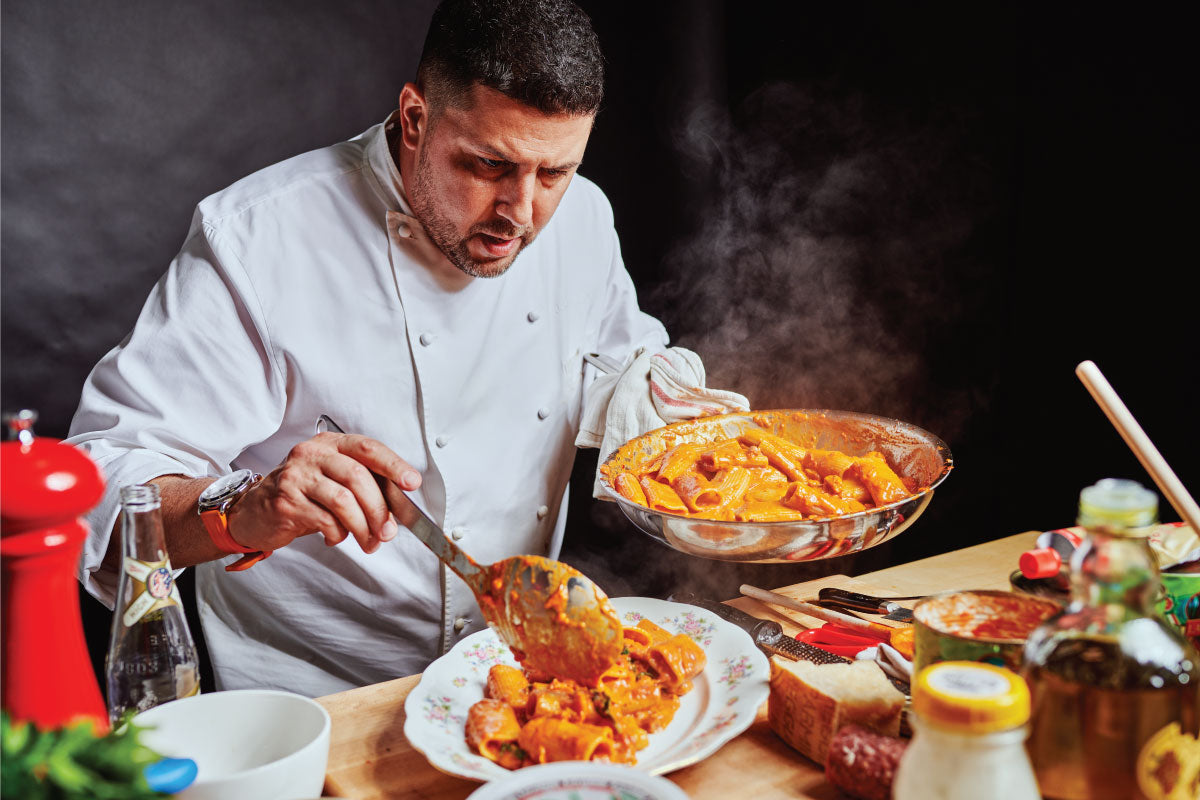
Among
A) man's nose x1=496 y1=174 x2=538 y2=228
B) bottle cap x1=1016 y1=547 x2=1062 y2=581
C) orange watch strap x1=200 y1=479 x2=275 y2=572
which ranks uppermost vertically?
man's nose x1=496 y1=174 x2=538 y2=228

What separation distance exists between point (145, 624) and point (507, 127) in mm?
1055

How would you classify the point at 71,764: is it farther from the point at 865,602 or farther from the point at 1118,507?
the point at 865,602

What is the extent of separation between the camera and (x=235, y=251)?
1.97m

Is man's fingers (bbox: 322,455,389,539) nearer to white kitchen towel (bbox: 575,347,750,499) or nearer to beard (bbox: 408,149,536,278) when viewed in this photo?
white kitchen towel (bbox: 575,347,750,499)

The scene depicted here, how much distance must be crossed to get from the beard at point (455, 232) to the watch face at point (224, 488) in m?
0.66

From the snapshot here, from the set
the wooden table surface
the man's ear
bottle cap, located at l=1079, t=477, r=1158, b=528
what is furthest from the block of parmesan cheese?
the man's ear

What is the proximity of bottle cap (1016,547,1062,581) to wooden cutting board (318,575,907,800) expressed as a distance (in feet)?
1.17

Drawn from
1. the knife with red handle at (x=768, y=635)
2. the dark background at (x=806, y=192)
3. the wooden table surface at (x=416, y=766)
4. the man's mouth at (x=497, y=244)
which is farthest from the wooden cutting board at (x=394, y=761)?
the dark background at (x=806, y=192)

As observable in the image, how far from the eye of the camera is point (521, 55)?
1.75m

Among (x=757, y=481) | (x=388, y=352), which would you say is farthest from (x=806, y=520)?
(x=388, y=352)

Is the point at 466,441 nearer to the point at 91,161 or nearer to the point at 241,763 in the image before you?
the point at 241,763

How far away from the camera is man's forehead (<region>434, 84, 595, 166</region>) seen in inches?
69.8

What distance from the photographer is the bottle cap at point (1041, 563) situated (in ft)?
3.81

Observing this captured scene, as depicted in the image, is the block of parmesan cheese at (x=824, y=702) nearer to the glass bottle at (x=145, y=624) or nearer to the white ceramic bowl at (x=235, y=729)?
the white ceramic bowl at (x=235, y=729)
